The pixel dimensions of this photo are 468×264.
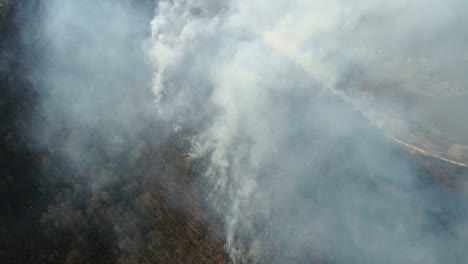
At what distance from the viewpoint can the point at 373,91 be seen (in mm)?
16812

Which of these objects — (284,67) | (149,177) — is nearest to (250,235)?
(149,177)

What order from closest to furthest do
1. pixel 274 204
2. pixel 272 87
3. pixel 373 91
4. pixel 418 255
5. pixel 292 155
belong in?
pixel 418 255 < pixel 274 204 < pixel 292 155 < pixel 272 87 < pixel 373 91

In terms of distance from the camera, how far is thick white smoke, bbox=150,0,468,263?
1230 centimetres

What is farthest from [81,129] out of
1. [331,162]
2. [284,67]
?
[331,162]

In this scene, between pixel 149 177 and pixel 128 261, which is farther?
pixel 149 177

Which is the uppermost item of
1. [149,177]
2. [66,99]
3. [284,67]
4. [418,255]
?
[66,99]

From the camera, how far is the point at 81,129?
592 inches

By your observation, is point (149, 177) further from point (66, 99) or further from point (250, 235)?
point (66, 99)

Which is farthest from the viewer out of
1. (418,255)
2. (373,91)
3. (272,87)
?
(373,91)

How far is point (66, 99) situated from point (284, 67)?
34.4ft

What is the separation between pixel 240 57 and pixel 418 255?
11.1 meters

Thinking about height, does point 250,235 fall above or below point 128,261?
below

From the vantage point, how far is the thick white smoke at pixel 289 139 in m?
12.3

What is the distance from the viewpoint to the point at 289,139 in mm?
14531
